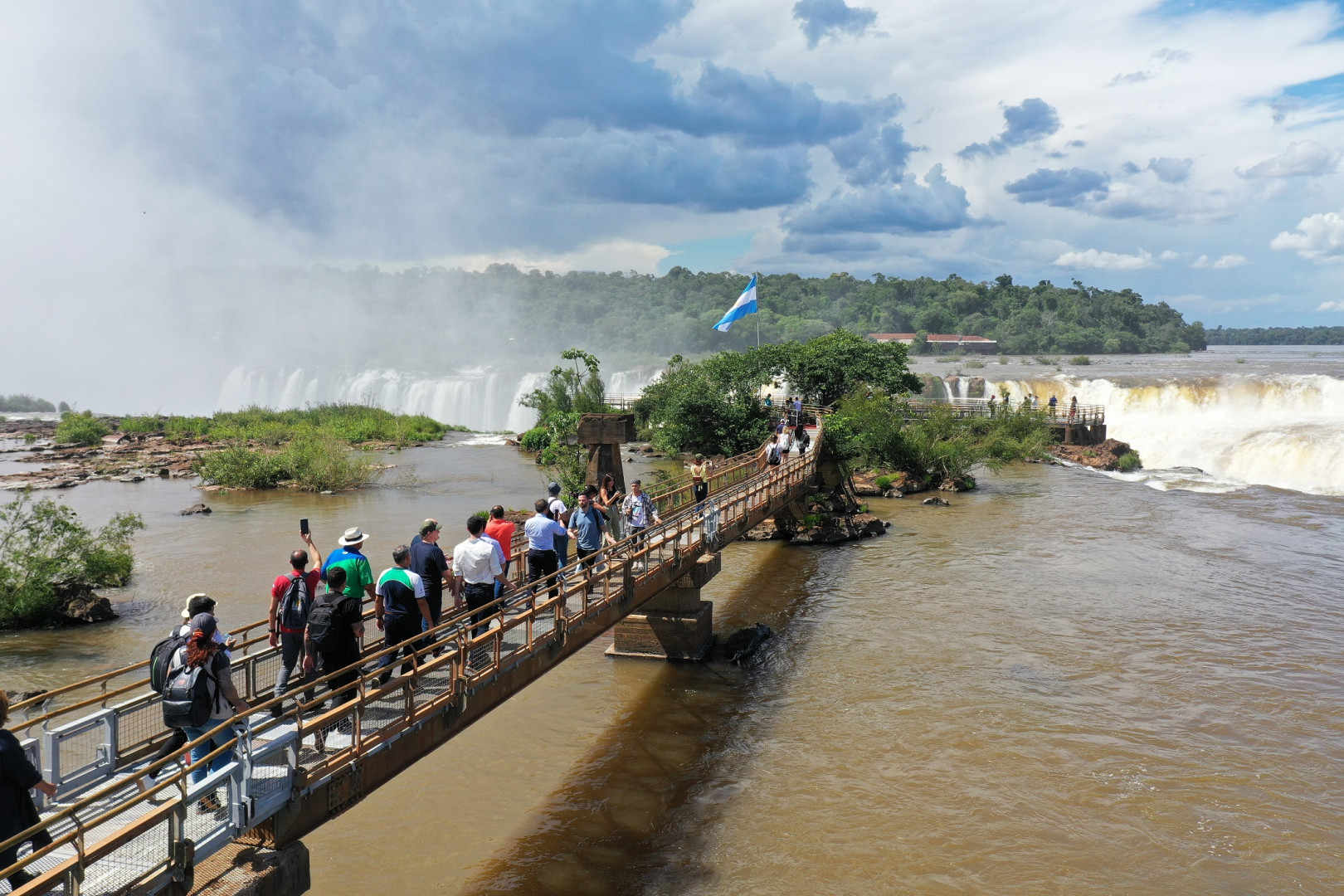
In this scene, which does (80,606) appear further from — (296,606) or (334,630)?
(334,630)

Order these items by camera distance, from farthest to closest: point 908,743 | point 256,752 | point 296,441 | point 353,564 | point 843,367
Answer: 1. point 296,441
2. point 843,367
3. point 908,743
4. point 353,564
5. point 256,752

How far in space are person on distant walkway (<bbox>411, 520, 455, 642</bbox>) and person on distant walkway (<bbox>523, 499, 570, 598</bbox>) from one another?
2.28 meters

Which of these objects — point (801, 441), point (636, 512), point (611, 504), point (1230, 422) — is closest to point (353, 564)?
point (611, 504)

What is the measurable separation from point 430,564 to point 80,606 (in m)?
15.8

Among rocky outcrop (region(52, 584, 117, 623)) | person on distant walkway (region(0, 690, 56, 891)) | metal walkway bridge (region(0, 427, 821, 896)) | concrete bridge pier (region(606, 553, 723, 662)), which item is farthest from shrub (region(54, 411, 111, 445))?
person on distant walkway (region(0, 690, 56, 891))

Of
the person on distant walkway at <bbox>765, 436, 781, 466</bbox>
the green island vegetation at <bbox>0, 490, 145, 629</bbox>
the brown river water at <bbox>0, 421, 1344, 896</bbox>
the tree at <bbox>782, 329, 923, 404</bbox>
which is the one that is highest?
the tree at <bbox>782, 329, 923, 404</bbox>

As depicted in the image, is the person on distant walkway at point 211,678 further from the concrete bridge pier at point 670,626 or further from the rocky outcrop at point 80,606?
the rocky outcrop at point 80,606

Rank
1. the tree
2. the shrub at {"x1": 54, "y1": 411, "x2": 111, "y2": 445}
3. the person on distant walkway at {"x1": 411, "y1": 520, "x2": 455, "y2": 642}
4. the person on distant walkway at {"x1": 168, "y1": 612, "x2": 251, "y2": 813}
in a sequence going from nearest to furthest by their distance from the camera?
the person on distant walkway at {"x1": 168, "y1": 612, "x2": 251, "y2": 813} → the person on distant walkway at {"x1": 411, "y1": 520, "x2": 455, "y2": 642} → the tree → the shrub at {"x1": 54, "y1": 411, "x2": 111, "y2": 445}

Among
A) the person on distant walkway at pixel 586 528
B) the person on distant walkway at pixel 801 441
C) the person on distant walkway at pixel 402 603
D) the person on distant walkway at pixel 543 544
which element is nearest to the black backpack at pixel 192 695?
the person on distant walkway at pixel 402 603

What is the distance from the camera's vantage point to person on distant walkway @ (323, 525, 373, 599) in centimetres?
869

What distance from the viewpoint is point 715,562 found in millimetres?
17156

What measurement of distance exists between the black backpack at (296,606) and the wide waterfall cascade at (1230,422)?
3957cm

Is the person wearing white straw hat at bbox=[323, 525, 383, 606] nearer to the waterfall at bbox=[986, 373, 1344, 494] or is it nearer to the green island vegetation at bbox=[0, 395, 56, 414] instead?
the waterfall at bbox=[986, 373, 1344, 494]

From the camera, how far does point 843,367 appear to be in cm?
4453
